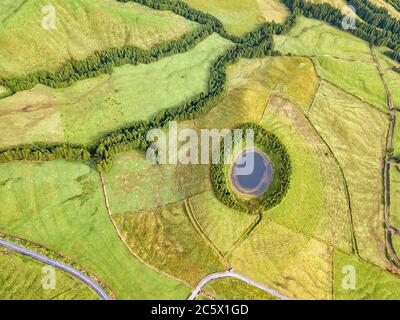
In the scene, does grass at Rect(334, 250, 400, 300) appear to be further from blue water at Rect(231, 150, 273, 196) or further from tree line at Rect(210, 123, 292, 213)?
blue water at Rect(231, 150, 273, 196)

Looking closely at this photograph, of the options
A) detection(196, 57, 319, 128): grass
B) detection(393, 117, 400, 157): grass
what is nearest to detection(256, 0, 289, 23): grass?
detection(196, 57, 319, 128): grass

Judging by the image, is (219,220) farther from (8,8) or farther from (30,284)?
(8,8)

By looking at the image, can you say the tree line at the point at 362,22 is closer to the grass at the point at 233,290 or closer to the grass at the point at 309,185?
the grass at the point at 309,185

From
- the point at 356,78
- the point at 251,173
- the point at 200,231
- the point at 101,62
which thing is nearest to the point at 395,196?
the point at 251,173

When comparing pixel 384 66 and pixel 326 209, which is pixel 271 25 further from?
pixel 326 209

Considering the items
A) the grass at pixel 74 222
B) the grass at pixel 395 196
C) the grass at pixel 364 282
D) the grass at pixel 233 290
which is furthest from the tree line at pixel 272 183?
the grass at pixel 395 196
